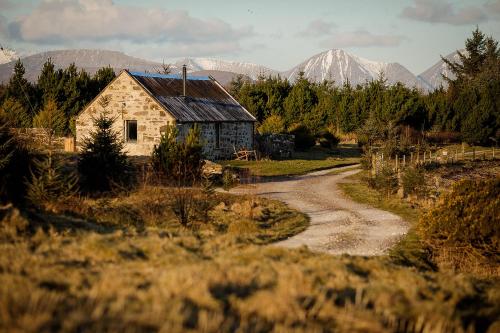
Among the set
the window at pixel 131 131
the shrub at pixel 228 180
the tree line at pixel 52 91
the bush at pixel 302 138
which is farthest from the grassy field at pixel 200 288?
the tree line at pixel 52 91

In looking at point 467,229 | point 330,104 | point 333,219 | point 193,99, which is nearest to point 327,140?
point 330,104

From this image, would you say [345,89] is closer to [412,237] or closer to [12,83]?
[12,83]

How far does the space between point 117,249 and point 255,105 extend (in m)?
46.1

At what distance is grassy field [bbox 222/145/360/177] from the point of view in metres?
30.7

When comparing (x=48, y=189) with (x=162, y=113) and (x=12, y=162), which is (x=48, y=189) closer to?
(x=12, y=162)

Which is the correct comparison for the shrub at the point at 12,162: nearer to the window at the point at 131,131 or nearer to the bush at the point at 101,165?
Answer: the bush at the point at 101,165

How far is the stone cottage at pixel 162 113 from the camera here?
103 feet

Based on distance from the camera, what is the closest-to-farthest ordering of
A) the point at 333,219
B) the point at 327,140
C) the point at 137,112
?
1. the point at 333,219
2. the point at 137,112
3. the point at 327,140

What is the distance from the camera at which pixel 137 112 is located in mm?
31781

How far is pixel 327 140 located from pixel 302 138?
12.0 ft

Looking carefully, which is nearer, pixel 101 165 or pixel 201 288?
pixel 201 288

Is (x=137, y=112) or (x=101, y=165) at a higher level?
(x=137, y=112)

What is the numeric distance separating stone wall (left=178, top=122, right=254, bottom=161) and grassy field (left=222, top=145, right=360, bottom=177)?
55.4 inches

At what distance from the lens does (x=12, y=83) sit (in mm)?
45094
